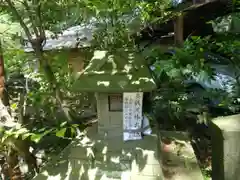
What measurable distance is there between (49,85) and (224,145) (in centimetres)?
186

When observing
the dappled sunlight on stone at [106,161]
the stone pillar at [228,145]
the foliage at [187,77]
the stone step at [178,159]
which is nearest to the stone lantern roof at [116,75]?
the dappled sunlight on stone at [106,161]

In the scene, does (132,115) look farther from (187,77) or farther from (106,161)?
(187,77)

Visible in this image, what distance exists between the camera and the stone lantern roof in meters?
2.08

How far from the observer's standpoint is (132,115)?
219cm

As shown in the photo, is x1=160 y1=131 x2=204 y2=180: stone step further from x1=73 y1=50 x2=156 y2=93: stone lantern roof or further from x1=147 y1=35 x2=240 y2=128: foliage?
x1=73 y1=50 x2=156 y2=93: stone lantern roof

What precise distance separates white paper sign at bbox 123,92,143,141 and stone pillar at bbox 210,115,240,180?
848 millimetres

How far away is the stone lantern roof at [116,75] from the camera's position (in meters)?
2.08

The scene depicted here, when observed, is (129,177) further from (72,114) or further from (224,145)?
(72,114)

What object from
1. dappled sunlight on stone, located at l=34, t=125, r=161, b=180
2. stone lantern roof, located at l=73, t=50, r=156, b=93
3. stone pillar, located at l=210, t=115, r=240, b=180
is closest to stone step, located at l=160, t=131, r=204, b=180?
dappled sunlight on stone, located at l=34, t=125, r=161, b=180

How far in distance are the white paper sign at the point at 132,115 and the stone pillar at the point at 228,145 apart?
2.78ft

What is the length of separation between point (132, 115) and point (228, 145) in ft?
3.18

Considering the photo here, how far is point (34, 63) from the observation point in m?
3.17

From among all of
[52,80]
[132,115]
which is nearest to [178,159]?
[132,115]

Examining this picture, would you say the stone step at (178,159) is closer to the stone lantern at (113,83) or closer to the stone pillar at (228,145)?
the stone lantern at (113,83)
